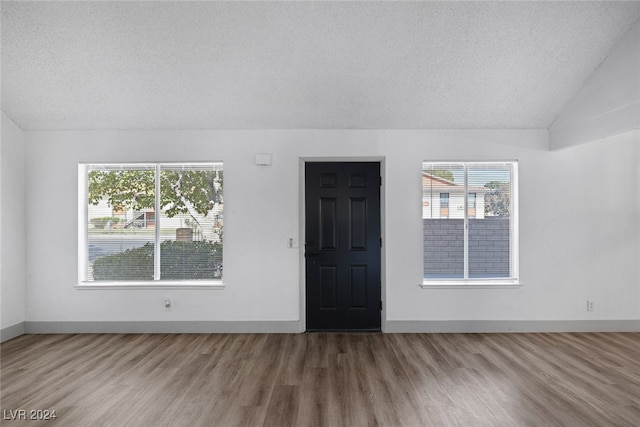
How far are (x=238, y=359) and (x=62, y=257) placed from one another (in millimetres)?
2716

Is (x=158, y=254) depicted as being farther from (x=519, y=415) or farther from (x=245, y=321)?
(x=519, y=415)

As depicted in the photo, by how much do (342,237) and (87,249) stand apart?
10.7ft

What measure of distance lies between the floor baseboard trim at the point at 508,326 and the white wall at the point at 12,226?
4523 millimetres

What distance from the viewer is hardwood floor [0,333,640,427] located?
105 inches

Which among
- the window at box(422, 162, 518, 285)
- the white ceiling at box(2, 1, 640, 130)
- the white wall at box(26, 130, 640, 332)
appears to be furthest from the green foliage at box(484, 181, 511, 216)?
the white ceiling at box(2, 1, 640, 130)

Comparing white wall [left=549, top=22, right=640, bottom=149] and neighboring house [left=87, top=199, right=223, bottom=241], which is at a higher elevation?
white wall [left=549, top=22, right=640, bottom=149]

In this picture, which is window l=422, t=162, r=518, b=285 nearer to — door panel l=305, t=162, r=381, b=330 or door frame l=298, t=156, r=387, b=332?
door frame l=298, t=156, r=387, b=332

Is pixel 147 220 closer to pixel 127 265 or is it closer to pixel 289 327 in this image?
pixel 127 265

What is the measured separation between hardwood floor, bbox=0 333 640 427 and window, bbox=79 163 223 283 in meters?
0.82

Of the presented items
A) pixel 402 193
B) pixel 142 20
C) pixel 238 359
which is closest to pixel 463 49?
pixel 402 193

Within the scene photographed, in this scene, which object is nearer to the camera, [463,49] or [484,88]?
[463,49]

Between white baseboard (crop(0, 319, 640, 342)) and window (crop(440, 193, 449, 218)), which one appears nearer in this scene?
white baseboard (crop(0, 319, 640, 342))

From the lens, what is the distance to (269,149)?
4680 mm

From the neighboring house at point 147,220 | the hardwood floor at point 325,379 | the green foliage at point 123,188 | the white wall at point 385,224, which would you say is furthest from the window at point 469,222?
the green foliage at point 123,188
